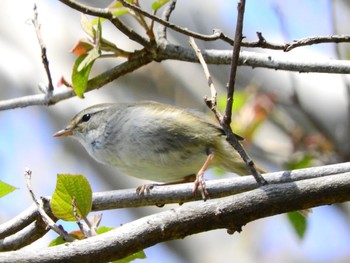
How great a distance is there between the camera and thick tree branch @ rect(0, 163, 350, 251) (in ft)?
7.45

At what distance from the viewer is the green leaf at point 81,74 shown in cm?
277

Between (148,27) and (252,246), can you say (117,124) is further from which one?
(252,246)

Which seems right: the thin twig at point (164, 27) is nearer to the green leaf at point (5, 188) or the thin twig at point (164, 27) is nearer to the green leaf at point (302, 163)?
the green leaf at point (5, 188)

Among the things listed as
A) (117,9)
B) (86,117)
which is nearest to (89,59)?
(117,9)

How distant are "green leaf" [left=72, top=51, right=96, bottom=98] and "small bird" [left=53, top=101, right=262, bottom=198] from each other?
0.70m

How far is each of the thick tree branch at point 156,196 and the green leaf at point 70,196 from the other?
0.12 m

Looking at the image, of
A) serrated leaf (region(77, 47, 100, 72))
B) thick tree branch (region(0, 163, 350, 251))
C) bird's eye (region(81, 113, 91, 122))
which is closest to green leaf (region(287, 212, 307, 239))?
thick tree branch (region(0, 163, 350, 251))

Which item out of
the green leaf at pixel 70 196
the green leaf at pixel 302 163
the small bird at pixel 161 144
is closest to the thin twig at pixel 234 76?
the green leaf at pixel 70 196

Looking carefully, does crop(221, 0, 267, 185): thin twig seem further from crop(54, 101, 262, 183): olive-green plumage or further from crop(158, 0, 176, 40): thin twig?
crop(54, 101, 262, 183): olive-green plumage

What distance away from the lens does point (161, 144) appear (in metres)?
3.47

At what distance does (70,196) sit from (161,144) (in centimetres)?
121

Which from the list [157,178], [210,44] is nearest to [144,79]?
[210,44]

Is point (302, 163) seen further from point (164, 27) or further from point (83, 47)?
point (83, 47)

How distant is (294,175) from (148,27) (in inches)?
34.0
